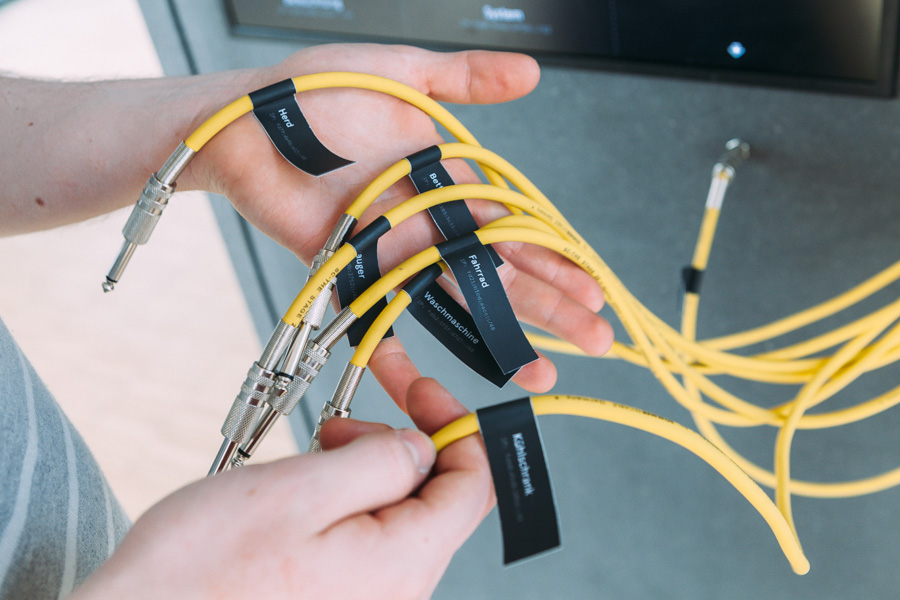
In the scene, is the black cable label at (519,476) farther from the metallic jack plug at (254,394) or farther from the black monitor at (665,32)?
the black monitor at (665,32)

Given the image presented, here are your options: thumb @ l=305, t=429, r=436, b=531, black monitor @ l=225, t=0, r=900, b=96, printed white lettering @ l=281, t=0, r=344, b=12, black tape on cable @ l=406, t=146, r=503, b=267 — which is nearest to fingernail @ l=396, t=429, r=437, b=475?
thumb @ l=305, t=429, r=436, b=531

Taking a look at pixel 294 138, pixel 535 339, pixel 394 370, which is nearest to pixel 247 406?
pixel 394 370

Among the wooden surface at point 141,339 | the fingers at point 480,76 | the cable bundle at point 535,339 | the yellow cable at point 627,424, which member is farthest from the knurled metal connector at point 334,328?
the wooden surface at point 141,339

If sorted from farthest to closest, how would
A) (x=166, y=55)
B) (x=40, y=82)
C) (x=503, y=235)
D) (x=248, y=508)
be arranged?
1. (x=166, y=55)
2. (x=40, y=82)
3. (x=503, y=235)
4. (x=248, y=508)

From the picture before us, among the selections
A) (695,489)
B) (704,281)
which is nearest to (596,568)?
(695,489)

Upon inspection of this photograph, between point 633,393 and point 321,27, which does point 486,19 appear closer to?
point 321,27

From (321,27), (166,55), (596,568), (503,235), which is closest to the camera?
(503,235)

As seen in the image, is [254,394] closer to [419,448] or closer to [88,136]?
[419,448]

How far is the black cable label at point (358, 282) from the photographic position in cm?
53

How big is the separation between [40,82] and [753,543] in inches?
36.0

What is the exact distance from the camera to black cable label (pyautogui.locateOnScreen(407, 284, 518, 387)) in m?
0.54

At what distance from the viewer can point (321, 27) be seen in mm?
809

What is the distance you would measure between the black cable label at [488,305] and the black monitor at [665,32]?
0.28 m

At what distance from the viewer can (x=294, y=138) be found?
576 mm
